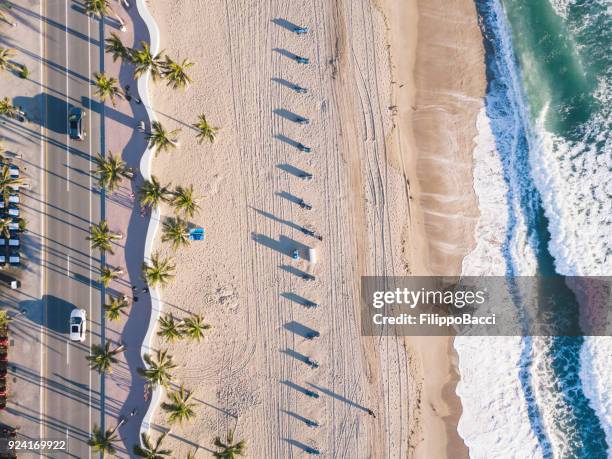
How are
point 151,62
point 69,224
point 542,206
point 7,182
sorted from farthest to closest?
point 542,206
point 69,224
point 151,62
point 7,182

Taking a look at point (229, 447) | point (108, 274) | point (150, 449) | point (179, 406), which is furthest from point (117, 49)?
point (229, 447)

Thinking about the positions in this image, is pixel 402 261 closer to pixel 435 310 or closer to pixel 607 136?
pixel 435 310

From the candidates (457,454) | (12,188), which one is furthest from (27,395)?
(457,454)

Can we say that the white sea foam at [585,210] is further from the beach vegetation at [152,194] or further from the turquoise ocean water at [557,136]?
the beach vegetation at [152,194]

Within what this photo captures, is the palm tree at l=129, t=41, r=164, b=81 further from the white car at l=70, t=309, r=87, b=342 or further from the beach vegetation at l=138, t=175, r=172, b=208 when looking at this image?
the white car at l=70, t=309, r=87, b=342

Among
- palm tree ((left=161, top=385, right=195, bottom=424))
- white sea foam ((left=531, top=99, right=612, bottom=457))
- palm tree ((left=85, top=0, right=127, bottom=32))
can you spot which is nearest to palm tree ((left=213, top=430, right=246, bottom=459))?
palm tree ((left=161, top=385, right=195, bottom=424))

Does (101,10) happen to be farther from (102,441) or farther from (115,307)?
(102,441)

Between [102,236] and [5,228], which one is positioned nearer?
[102,236]
